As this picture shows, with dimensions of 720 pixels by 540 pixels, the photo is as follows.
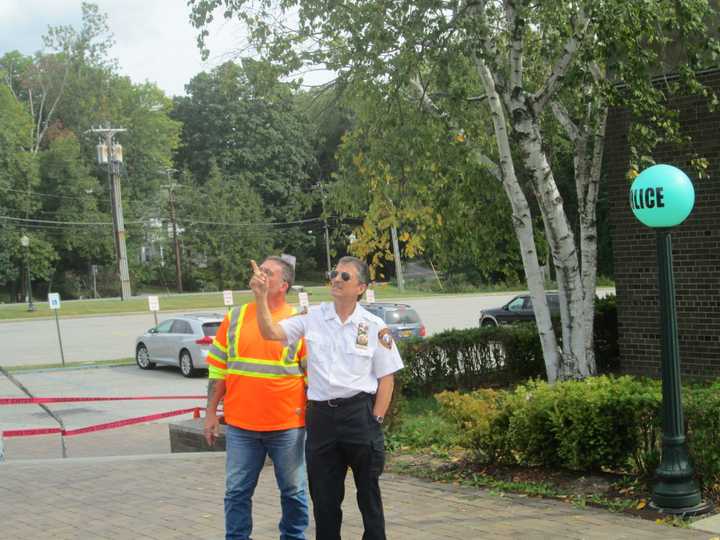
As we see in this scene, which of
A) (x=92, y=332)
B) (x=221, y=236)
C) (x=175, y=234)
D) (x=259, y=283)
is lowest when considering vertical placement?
(x=92, y=332)

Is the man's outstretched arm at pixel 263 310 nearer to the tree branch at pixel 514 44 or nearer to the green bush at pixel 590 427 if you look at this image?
the green bush at pixel 590 427

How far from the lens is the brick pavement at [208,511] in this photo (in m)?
5.71

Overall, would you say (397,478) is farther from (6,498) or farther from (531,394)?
(6,498)

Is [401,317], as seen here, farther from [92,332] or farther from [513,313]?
[92,332]

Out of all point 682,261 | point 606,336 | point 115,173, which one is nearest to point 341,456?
point 682,261

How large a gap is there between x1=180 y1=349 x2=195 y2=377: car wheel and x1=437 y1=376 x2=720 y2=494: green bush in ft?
48.8

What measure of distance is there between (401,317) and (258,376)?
1939 cm

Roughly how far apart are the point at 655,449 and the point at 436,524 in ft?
5.69

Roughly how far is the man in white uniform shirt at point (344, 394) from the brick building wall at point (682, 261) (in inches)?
299

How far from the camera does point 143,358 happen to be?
23.8 m

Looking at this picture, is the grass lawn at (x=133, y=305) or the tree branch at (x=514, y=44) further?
the grass lawn at (x=133, y=305)

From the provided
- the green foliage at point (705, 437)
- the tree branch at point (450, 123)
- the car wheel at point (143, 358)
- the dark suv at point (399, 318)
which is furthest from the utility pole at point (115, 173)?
the green foliage at point (705, 437)

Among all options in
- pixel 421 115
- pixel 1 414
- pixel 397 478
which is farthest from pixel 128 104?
pixel 397 478

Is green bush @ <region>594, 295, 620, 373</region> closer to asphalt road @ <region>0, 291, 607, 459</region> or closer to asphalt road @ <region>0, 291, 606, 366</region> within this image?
asphalt road @ <region>0, 291, 607, 459</region>
